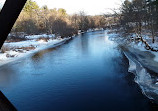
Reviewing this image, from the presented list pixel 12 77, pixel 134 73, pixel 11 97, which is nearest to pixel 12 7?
pixel 11 97

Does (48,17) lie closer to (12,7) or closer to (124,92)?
(124,92)

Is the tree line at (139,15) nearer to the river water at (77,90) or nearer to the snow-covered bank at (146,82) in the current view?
the snow-covered bank at (146,82)

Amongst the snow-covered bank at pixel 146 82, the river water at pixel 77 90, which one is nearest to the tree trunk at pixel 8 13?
the river water at pixel 77 90

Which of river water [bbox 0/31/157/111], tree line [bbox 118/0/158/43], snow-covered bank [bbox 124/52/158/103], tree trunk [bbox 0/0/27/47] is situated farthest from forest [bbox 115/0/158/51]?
tree trunk [bbox 0/0/27/47]

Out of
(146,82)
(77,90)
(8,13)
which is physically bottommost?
(77,90)

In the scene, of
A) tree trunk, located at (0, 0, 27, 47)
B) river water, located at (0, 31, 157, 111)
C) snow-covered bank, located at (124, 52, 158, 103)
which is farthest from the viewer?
snow-covered bank, located at (124, 52, 158, 103)

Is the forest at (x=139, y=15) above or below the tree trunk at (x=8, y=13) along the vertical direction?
above

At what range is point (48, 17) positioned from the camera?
2028 inches

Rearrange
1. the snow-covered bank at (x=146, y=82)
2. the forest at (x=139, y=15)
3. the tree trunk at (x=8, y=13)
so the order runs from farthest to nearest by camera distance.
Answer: the forest at (x=139, y=15), the snow-covered bank at (x=146, y=82), the tree trunk at (x=8, y=13)

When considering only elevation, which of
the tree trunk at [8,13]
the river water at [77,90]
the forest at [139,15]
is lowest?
the river water at [77,90]

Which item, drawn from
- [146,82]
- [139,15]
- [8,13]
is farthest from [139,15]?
[8,13]

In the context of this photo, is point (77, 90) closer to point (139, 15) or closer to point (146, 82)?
point (146, 82)

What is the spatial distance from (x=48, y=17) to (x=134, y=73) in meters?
45.5

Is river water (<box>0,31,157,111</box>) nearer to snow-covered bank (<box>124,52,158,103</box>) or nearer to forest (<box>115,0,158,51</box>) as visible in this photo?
snow-covered bank (<box>124,52,158,103</box>)
